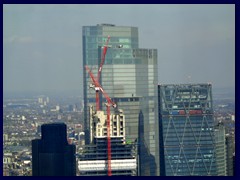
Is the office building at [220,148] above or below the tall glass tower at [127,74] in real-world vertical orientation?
below

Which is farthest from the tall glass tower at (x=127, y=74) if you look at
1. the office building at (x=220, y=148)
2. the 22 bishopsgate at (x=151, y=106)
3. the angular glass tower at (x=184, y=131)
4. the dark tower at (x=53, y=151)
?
the dark tower at (x=53, y=151)

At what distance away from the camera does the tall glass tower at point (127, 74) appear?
55.4 ft

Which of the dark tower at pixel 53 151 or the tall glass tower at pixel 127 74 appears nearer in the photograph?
the dark tower at pixel 53 151

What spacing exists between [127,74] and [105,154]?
5.73 meters

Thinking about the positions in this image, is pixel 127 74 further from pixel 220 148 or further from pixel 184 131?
pixel 220 148

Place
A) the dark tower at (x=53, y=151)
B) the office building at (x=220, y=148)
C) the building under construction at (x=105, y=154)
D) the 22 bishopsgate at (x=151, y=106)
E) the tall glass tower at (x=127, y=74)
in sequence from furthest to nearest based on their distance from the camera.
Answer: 1. the tall glass tower at (x=127, y=74)
2. the 22 bishopsgate at (x=151, y=106)
3. the office building at (x=220, y=148)
4. the building under construction at (x=105, y=154)
5. the dark tower at (x=53, y=151)

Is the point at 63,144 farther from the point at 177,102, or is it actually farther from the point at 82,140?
the point at 177,102

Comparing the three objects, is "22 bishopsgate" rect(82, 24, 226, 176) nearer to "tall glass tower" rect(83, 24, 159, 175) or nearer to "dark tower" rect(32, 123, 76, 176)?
"tall glass tower" rect(83, 24, 159, 175)

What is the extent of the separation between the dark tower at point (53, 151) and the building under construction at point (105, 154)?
27cm

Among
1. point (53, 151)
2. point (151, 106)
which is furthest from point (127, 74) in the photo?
point (53, 151)

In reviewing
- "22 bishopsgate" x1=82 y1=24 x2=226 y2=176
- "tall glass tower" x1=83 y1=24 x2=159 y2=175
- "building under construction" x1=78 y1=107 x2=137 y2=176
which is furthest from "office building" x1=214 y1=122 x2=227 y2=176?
"building under construction" x1=78 y1=107 x2=137 y2=176

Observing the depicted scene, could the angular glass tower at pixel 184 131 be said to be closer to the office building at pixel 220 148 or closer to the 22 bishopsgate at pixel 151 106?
the 22 bishopsgate at pixel 151 106

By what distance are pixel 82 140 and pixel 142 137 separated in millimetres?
3799
